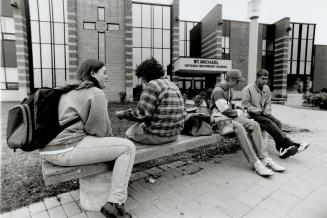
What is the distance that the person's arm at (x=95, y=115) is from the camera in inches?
84.5

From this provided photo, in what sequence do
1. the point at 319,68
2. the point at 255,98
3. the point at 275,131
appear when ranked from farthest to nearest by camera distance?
1. the point at 319,68
2. the point at 255,98
3. the point at 275,131

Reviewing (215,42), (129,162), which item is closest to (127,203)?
(129,162)

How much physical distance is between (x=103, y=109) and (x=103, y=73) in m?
0.48

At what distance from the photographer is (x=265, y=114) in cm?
442

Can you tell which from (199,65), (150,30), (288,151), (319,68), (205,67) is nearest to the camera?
(288,151)

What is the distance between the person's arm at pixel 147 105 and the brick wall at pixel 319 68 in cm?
4264

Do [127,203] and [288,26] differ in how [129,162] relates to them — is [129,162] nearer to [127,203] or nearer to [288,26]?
[127,203]

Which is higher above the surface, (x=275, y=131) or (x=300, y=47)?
(x=300, y=47)

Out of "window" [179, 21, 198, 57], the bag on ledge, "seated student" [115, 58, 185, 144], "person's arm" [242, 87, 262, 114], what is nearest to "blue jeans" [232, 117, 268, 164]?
the bag on ledge

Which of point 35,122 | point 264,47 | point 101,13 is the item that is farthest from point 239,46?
point 35,122

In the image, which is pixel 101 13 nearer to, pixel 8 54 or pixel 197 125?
pixel 8 54

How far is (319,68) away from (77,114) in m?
44.7

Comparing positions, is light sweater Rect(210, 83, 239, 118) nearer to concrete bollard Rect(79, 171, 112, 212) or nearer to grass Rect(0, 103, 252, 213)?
grass Rect(0, 103, 252, 213)

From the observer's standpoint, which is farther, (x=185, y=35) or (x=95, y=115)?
(x=185, y=35)
